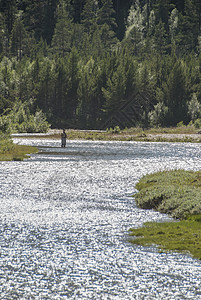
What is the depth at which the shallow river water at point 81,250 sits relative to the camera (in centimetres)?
1555

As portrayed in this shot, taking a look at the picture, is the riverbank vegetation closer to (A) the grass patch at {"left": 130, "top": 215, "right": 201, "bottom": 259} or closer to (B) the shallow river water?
(B) the shallow river water

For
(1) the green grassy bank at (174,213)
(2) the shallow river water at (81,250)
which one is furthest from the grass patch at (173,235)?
(2) the shallow river water at (81,250)

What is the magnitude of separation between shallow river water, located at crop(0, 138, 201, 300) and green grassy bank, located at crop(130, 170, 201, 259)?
2.08 ft

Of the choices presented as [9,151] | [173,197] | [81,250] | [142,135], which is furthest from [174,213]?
[142,135]

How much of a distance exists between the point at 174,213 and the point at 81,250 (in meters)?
7.95

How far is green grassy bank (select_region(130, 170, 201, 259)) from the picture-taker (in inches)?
802

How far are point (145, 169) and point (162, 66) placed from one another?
95083mm

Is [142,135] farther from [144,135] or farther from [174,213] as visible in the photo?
[174,213]

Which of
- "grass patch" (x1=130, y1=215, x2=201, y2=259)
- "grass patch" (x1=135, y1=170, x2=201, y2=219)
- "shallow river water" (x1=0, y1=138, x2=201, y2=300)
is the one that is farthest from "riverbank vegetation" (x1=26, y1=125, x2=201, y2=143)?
"grass patch" (x1=130, y1=215, x2=201, y2=259)

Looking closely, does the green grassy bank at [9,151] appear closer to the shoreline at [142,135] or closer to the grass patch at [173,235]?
the grass patch at [173,235]

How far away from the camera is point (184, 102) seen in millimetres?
129875

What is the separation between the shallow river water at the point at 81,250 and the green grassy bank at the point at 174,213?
2.08ft

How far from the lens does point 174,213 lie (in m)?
26.0

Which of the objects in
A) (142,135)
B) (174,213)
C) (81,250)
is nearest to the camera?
(81,250)
